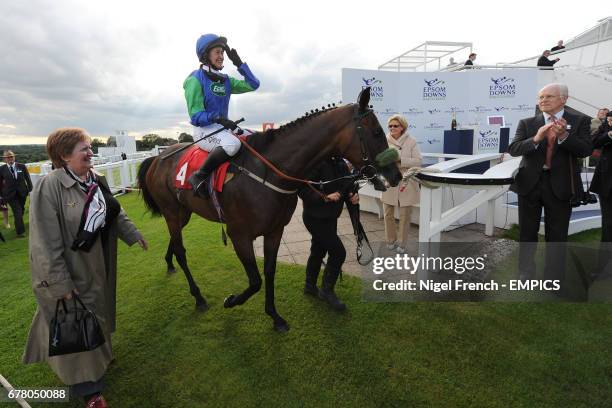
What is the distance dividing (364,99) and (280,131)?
2.50ft

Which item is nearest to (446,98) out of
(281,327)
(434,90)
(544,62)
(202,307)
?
(434,90)

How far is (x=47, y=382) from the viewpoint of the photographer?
2510 mm

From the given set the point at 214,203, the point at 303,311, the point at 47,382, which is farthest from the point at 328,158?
the point at 47,382

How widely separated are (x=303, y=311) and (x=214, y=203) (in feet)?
4.60

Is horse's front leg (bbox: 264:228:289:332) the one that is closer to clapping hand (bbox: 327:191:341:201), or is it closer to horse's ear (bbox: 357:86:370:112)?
clapping hand (bbox: 327:191:341:201)

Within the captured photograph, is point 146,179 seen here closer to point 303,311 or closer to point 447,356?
point 303,311

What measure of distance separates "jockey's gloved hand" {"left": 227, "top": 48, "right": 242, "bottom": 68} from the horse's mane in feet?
2.50

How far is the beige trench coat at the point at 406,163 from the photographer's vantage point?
14.3 ft

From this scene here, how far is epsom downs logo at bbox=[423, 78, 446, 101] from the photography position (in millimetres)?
8851

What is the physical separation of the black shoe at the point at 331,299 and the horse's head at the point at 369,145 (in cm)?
137

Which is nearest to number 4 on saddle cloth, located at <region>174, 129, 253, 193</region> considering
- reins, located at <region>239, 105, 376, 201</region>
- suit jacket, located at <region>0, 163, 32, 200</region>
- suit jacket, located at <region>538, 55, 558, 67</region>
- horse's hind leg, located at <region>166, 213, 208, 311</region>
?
reins, located at <region>239, 105, 376, 201</region>

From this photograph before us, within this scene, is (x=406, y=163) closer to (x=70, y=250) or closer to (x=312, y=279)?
(x=312, y=279)

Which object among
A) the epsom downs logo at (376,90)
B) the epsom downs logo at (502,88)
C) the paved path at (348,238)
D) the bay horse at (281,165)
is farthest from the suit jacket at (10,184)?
the epsom downs logo at (502,88)

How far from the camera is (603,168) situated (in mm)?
3570
